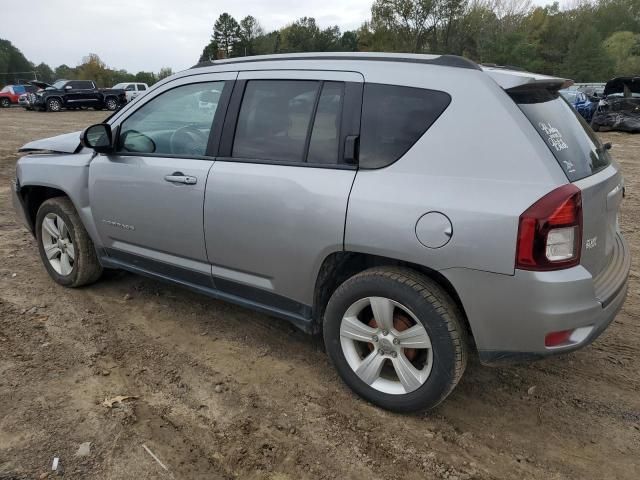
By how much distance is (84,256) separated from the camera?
13.6ft

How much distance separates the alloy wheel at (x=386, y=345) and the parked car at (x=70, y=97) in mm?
30736

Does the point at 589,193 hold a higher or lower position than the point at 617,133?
higher

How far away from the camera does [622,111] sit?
1736 cm

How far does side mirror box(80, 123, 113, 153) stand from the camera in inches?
143

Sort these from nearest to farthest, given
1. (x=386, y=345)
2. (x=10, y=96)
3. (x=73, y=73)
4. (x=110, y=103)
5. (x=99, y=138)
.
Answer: (x=386, y=345), (x=99, y=138), (x=110, y=103), (x=10, y=96), (x=73, y=73)

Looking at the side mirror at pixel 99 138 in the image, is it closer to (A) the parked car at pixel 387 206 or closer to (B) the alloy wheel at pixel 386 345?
(A) the parked car at pixel 387 206

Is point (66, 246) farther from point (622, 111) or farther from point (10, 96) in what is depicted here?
point (10, 96)

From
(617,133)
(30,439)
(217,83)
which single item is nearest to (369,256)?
(217,83)

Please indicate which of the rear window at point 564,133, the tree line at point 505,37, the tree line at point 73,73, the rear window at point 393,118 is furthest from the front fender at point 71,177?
the tree line at point 505,37

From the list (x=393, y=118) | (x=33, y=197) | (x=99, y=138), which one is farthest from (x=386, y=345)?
(x=33, y=197)

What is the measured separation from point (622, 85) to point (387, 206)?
20388 millimetres

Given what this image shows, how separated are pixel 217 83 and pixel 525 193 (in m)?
2.03

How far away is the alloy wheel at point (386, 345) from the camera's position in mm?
2611

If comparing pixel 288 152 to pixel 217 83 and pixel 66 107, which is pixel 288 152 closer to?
pixel 217 83
